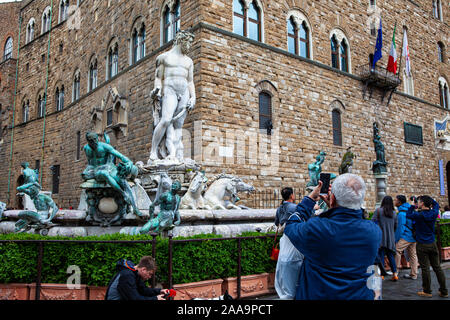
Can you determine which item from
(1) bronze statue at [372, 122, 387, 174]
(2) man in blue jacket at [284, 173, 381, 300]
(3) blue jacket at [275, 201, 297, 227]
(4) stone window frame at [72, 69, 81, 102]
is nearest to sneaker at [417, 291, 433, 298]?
(3) blue jacket at [275, 201, 297, 227]

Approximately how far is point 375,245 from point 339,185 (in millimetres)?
411

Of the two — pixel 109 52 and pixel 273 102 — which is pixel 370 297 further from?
pixel 109 52

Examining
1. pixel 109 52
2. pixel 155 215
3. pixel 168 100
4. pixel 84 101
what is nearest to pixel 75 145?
pixel 84 101

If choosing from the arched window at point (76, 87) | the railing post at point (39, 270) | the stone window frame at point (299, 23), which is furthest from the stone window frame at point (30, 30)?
the railing post at point (39, 270)

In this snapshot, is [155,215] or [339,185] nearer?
[339,185]

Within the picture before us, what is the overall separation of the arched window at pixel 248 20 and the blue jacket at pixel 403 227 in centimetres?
911

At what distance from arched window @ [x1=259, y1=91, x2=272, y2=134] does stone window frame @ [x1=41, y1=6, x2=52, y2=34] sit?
1983cm

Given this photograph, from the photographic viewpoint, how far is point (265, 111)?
1392cm

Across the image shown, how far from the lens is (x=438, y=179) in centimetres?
2153

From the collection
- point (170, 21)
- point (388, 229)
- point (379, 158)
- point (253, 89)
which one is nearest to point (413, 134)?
point (379, 158)

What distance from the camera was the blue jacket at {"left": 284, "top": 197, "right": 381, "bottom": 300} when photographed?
6.82 feet

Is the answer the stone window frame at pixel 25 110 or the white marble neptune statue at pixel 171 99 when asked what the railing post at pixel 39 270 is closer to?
the white marble neptune statue at pixel 171 99

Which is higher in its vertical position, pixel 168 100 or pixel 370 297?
pixel 168 100

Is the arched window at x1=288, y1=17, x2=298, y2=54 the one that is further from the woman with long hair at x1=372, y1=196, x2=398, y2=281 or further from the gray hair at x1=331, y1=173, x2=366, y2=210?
the gray hair at x1=331, y1=173, x2=366, y2=210
